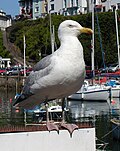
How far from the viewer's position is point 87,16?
219 feet

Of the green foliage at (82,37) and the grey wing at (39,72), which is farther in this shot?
the green foliage at (82,37)

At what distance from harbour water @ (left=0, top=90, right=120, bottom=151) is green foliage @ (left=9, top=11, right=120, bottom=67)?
49.0ft

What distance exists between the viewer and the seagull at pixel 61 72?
626cm

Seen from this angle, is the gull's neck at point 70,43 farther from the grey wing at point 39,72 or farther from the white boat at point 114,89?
the white boat at point 114,89

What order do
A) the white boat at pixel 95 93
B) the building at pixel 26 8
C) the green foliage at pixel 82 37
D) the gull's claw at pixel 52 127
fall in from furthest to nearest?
the building at pixel 26 8
the green foliage at pixel 82 37
the white boat at pixel 95 93
the gull's claw at pixel 52 127

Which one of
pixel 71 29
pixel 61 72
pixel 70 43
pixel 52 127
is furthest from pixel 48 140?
pixel 71 29

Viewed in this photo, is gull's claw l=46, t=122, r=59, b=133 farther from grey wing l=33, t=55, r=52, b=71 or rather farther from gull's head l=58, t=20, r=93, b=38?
gull's head l=58, t=20, r=93, b=38

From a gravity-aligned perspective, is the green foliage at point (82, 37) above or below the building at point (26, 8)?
below

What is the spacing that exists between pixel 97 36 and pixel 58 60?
5493cm

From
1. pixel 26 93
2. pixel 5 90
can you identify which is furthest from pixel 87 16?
pixel 26 93

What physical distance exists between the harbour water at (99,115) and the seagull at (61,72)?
12.6m

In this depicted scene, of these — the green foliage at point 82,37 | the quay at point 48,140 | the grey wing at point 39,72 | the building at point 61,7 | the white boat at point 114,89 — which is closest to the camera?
the quay at point 48,140

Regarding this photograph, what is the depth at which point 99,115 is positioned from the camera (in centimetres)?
3297

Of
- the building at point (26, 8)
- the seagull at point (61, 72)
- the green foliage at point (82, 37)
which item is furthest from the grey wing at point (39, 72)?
the building at point (26, 8)
